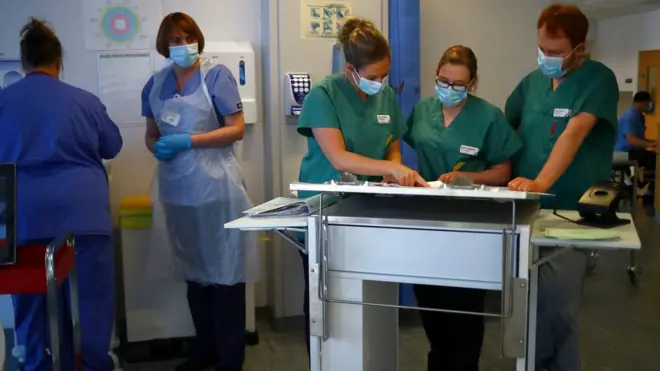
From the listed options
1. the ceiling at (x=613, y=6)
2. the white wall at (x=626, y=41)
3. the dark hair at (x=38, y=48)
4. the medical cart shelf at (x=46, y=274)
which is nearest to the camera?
the medical cart shelf at (x=46, y=274)

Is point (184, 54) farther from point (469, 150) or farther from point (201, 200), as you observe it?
point (469, 150)

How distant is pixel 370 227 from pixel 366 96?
1.89ft

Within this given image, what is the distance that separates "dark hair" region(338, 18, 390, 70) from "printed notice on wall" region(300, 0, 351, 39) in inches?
42.3

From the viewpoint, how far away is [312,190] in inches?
68.5

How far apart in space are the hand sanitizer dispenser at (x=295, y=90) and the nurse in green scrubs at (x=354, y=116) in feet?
2.88

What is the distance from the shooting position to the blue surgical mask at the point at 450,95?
2.14 m

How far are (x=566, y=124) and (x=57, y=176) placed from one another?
5.63 feet

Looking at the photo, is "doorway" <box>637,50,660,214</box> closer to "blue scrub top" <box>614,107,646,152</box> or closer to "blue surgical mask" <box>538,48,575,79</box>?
"blue scrub top" <box>614,107,646,152</box>

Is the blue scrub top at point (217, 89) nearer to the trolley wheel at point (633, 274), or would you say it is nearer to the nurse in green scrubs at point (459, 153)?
the nurse in green scrubs at point (459, 153)

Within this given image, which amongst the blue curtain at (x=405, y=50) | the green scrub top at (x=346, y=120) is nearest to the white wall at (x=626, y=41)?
the blue curtain at (x=405, y=50)

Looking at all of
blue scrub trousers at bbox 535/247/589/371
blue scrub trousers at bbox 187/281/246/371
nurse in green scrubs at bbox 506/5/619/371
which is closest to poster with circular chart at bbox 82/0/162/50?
blue scrub trousers at bbox 187/281/246/371

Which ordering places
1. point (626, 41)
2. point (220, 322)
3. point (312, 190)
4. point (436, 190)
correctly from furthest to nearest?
point (626, 41), point (220, 322), point (312, 190), point (436, 190)

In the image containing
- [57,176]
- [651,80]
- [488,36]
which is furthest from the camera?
[651,80]

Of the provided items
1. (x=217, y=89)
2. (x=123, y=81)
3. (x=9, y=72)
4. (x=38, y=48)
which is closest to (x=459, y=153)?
(x=217, y=89)
